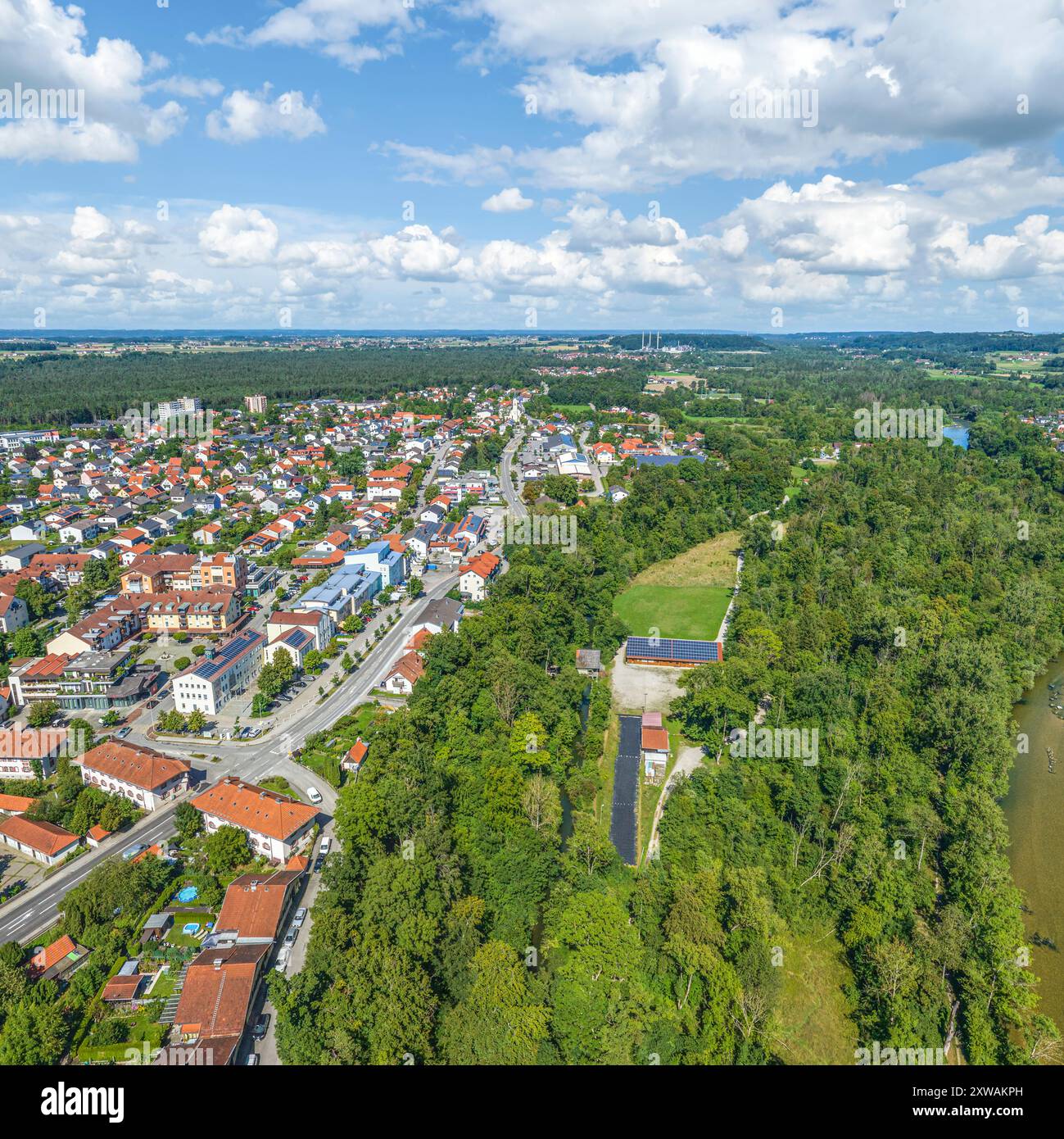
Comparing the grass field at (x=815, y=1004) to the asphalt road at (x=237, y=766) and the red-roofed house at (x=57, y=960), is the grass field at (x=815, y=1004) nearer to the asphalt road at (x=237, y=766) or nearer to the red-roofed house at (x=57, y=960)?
the asphalt road at (x=237, y=766)

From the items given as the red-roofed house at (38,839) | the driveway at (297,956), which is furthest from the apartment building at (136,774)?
the driveway at (297,956)

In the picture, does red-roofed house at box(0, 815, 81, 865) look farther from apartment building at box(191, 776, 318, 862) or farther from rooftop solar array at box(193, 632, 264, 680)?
rooftop solar array at box(193, 632, 264, 680)

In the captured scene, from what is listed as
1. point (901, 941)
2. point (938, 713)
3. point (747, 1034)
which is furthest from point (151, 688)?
point (938, 713)

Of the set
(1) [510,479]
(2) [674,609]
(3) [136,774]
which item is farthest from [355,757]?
(1) [510,479]

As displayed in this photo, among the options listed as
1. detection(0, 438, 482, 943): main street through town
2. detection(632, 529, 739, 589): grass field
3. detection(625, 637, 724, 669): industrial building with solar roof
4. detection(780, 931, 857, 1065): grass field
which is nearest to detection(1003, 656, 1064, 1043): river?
detection(780, 931, 857, 1065): grass field

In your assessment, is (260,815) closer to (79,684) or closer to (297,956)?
(297,956)

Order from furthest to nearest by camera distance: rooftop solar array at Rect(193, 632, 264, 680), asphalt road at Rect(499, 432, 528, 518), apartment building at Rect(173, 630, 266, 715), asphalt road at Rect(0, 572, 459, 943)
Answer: asphalt road at Rect(499, 432, 528, 518) < rooftop solar array at Rect(193, 632, 264, 680) < apartment building at Rect(173, 630, 266, 715) < asphalt road at Rect(0, 572, 459, 943)

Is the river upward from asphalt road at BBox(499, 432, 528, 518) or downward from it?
downward
